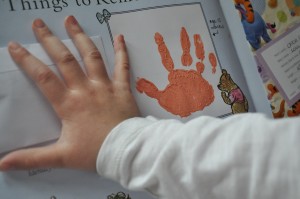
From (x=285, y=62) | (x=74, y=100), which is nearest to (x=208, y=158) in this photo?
(x=74, y=100)

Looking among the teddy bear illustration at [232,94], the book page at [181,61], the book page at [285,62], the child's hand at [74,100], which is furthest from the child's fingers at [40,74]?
the book page at [285,62]

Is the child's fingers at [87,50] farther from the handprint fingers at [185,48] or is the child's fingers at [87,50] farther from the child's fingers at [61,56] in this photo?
the handprint fingers at [185,48]

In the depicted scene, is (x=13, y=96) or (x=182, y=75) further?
(x=182, y=75)

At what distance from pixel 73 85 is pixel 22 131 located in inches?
3.4

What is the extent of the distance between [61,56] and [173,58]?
0.62 feet

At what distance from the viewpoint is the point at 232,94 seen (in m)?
0.55

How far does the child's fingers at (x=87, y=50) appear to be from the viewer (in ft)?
1.39

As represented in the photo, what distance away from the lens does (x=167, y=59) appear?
0.50m

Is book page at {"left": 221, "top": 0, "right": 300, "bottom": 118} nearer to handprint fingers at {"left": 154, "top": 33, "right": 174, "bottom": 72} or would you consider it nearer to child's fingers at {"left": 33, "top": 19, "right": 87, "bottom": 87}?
handprint fingers at {"left": 154, "top": 33, "right": 174, "bottom": 72}

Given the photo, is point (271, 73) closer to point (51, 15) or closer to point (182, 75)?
point (182, 75)

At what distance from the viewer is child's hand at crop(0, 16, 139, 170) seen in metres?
0.37

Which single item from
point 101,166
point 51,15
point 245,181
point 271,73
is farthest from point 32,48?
point 271,73

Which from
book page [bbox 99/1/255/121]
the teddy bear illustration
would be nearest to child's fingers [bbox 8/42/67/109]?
book page [bbox 99/1/255/121]

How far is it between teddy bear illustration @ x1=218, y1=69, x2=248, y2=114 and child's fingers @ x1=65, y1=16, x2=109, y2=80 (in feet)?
0.74
